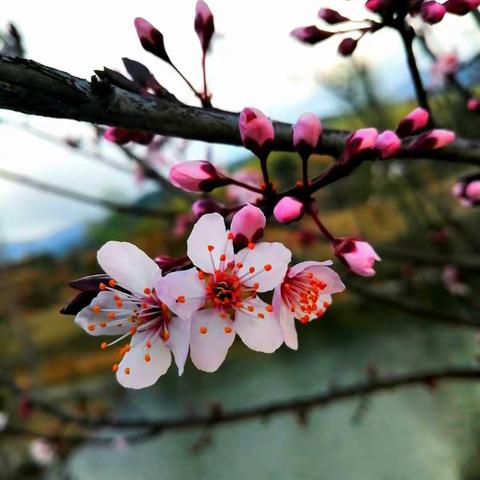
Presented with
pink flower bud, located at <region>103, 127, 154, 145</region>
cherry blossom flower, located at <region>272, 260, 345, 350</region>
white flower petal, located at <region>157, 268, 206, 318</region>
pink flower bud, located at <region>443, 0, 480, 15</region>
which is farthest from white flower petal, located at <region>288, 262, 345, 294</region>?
pink flower bud, located at <region>443, 0, 480, 15</region>

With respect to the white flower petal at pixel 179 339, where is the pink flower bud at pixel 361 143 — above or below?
above

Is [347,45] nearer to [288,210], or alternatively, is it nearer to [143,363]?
[288,210]

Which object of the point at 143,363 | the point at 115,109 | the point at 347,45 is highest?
the point at 347,45

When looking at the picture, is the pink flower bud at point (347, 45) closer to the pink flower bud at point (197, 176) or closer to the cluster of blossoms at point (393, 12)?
the cluster of blossoms at point (393, 12)

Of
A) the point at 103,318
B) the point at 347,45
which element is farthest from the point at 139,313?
the point at 347,45

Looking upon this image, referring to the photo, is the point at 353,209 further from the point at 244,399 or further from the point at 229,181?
the point at 229,181

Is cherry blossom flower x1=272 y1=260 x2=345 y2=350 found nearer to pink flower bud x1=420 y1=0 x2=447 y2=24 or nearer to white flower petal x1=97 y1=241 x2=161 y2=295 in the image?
white flower petal x1=97 y1=241 x2=161 y2=295

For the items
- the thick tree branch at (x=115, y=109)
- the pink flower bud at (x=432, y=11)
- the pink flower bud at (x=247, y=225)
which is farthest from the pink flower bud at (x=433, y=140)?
the pink flower bud at (x=247, y=225)
